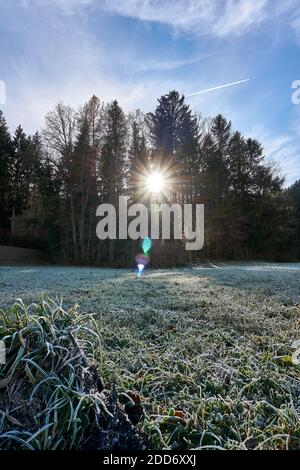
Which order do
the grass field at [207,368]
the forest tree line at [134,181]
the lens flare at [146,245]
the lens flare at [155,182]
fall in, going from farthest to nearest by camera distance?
the forest tree line at [134,181]
the lens flare at [155,182]
the lens flare at [146,245]
the grass field at [207,368]

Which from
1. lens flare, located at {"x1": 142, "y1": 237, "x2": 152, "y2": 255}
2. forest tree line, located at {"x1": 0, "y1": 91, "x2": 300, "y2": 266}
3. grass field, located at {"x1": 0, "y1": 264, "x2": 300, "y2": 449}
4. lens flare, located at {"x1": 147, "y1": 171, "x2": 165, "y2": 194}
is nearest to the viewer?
grass field, located at {"x1": 0, "y1": 264, "x2": 300, "y2": 449}

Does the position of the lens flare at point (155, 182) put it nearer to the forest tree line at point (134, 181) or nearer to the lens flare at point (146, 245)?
the forest tree line at point (134, 181)

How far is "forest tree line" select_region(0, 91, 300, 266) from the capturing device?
1664cm

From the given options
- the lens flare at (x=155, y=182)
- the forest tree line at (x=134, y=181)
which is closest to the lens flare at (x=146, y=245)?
the forest tree line at (x=134, y=181)

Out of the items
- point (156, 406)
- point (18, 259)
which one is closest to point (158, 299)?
point (156, 406)

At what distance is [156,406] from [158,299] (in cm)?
224

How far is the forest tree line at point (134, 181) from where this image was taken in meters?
16.6

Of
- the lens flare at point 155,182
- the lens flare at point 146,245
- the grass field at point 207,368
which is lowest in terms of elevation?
the grass field at point 207,368

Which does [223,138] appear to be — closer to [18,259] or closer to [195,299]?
[18,259]

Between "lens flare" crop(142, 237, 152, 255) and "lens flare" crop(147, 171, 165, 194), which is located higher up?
"lens flare" crop(147, 171, 165, 194)

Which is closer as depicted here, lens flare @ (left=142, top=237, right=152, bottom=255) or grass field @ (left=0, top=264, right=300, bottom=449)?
grass field @ (left=0, top=264, right=300, bottom=449)

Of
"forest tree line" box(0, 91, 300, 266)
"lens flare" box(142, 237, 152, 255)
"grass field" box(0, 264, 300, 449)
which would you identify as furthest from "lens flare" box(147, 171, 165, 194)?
"grass field" box(0, 264, 300, 449)

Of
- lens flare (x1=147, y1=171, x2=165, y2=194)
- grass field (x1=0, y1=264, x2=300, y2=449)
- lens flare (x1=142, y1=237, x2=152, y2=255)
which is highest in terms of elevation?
lens flare (x1=147, y1=171, x2=165, y2=194)

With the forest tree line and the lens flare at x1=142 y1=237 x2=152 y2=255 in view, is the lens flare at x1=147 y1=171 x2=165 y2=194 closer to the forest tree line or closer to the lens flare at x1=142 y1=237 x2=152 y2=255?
the forest tree line
